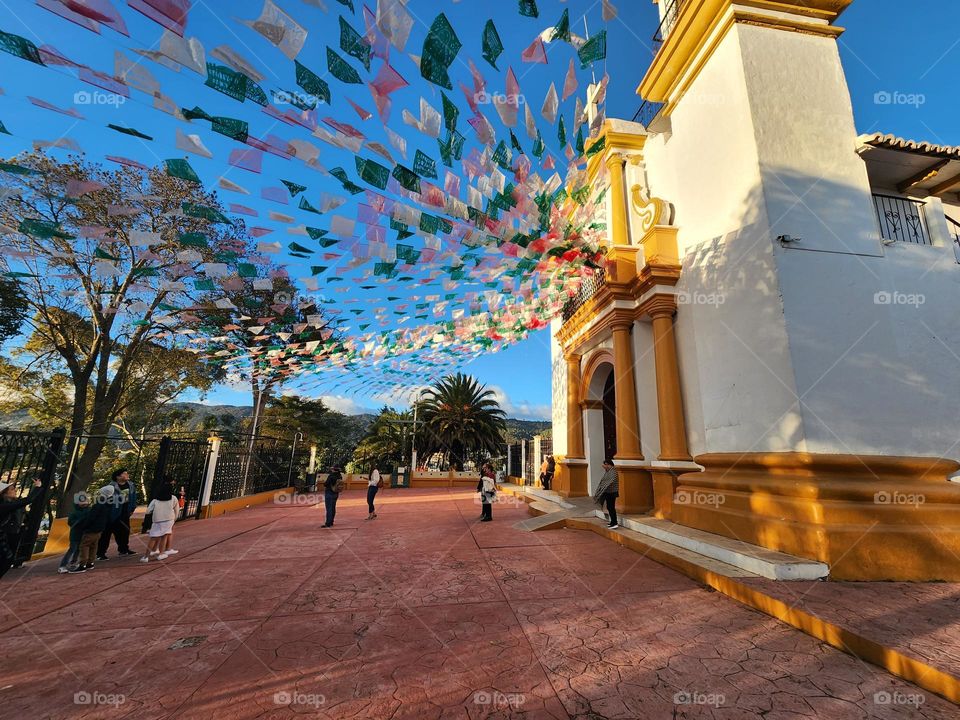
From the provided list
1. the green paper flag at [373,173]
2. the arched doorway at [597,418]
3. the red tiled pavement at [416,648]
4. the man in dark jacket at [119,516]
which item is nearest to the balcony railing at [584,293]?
the arched doorway at [597,418]

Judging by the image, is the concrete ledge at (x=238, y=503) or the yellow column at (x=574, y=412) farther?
the yellow column at (x=574, y=412)

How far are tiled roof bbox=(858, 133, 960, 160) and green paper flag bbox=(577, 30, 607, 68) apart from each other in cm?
477

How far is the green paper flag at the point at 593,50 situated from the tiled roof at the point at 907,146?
4.77m

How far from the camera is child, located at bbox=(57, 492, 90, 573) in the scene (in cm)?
580

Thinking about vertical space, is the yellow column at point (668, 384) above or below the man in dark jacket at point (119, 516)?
above

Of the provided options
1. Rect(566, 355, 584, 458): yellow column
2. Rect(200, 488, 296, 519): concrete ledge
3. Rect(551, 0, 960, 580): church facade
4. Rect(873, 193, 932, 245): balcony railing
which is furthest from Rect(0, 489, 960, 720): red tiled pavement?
Rect(873, 193, 932, 245): balcony railing

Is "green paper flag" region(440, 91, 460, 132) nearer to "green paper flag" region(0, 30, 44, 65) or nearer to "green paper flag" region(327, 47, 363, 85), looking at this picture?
"green paper flag" region(327, 47, 363, 85)

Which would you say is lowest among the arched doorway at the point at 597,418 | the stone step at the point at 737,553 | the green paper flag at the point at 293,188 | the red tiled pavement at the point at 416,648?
the red tiled pavement at the point at 416,648

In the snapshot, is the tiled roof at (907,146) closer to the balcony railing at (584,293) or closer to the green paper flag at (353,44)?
the balcony railing at (584,293)

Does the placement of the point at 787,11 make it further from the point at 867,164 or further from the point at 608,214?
the point at 608,214

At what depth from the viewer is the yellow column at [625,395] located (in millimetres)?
8625

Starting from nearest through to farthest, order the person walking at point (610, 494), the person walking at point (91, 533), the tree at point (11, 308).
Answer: the person walking at point (91, 533) < the person walking at point (610, 494) < the tree at point (11, 308)

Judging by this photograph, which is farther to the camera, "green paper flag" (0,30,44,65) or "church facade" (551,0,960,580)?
"church facade" (551,0,960,580)

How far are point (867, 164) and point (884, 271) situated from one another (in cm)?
237
